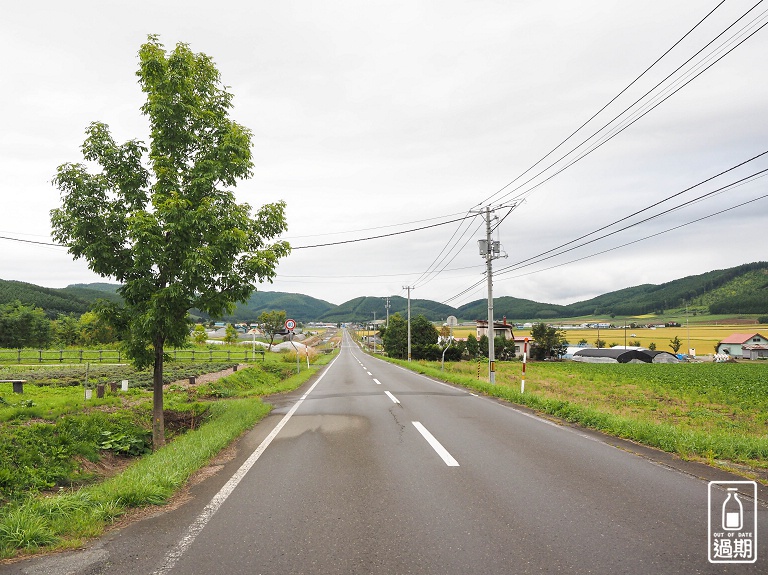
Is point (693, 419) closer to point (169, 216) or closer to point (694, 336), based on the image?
point (169, 216)

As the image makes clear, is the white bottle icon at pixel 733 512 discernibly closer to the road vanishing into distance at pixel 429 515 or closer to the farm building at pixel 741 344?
the road vanishing into distance at pixel 429 515

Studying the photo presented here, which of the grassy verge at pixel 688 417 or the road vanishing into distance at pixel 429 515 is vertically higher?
the road vanishing into distance at pixel 429 515

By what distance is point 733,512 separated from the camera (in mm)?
4547

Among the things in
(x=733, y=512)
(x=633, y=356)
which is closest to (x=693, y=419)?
(x=733, y=512)

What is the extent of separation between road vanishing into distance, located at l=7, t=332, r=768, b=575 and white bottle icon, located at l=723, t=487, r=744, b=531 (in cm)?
18

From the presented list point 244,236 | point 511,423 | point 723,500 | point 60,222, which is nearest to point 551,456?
point 723,500

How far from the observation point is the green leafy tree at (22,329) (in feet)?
155

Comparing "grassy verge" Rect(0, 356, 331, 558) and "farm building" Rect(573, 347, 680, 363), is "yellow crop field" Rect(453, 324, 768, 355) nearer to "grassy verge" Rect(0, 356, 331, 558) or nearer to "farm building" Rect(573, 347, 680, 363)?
"farm building" Rect(573, 347, 680, 363)

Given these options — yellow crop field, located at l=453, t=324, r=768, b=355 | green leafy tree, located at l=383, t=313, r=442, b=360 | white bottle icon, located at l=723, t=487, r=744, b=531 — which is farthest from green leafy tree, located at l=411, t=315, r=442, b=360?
white bottle icon, located at l=723, t=487, r=744, b=531

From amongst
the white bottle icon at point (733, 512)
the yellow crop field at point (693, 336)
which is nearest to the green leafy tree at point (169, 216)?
the white bottle icon at point (733, 512)

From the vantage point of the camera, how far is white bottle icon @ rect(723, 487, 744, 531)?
4184 millimetres

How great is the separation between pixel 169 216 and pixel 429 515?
6.74 meters

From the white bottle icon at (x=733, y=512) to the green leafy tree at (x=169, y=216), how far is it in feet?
25.3

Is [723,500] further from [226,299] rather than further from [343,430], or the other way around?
[226,299]
